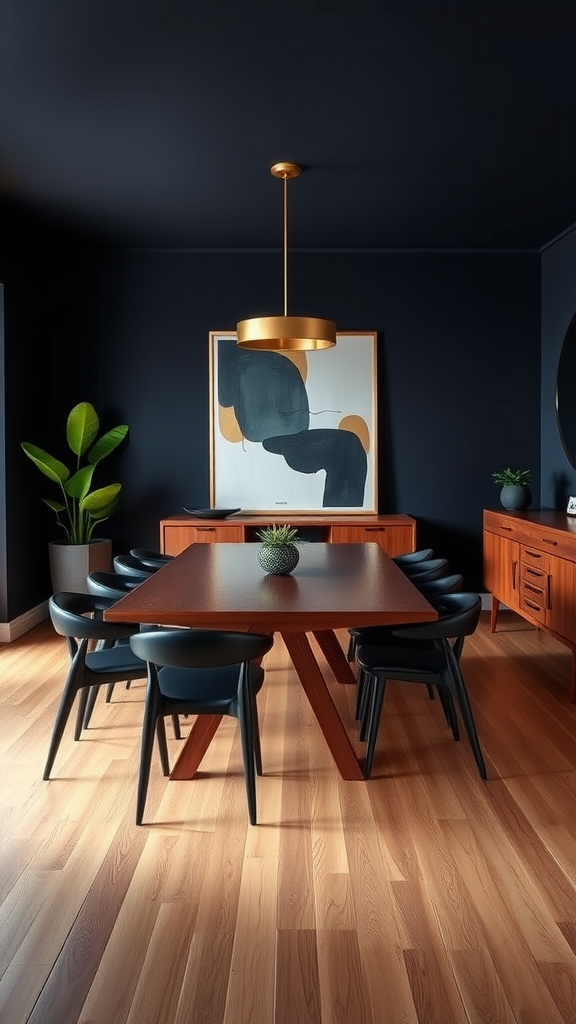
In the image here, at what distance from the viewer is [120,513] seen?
22.6 feet

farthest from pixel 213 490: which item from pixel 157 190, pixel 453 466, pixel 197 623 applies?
pixel 197 623

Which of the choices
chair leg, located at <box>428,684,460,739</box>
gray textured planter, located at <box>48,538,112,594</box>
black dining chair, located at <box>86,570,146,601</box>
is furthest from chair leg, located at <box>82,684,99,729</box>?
gray textured planter, located at <box>48,538,112,594</box>

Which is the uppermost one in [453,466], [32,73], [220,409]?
[32,73]

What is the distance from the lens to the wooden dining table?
298cm

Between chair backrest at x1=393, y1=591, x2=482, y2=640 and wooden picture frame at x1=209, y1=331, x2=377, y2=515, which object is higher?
wooden picture frame at x1=209, y1=331, x2=377, y2=515

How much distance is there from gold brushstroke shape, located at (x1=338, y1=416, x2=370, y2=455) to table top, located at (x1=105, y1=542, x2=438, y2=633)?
237cm

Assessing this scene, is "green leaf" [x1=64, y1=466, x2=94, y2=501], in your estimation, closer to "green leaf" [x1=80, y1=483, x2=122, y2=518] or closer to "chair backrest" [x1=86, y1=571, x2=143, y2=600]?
"green leaf" [x1=80, y1=483, x2=122, y2=518]

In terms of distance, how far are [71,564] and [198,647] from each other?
3.68 metres

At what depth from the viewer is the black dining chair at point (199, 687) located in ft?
9.36

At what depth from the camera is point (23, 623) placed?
610cm

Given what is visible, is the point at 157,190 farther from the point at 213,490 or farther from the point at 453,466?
the point at 453,466

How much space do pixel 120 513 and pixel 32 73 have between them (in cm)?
386

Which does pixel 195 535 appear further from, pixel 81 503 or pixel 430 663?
pixel 430 663

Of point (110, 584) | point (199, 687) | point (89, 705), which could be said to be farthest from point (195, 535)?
point (199, 687)
